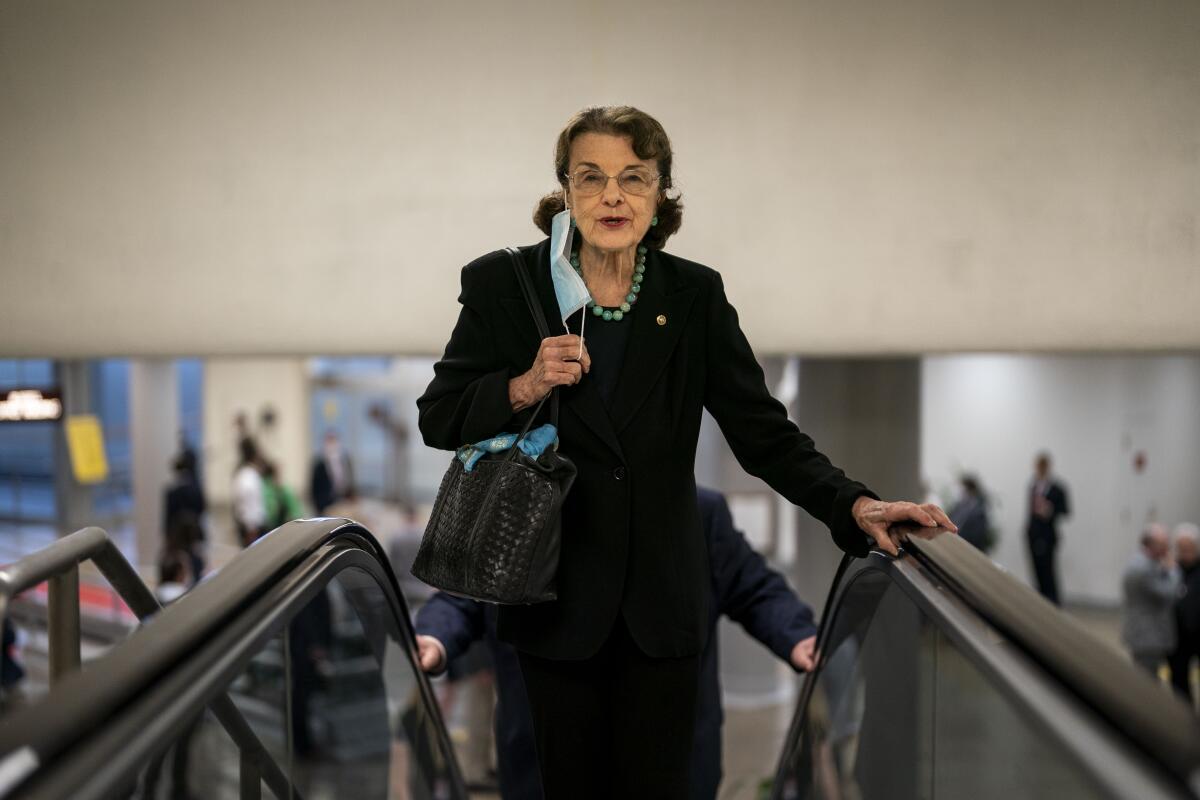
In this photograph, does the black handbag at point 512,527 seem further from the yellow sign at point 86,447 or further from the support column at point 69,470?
the support column at point 69,470

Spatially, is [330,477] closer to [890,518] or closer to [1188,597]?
[1188,597]

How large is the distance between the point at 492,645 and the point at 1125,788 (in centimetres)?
250

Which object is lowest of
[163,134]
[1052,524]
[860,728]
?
[1052,524]

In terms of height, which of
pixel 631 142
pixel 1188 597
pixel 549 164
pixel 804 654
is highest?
pixel 549 164

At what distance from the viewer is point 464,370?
223cm

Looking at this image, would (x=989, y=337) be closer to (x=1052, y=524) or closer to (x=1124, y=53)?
(x=1124, y=53)

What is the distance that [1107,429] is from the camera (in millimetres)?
13250

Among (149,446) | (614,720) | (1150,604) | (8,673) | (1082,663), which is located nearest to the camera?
(1082,663)

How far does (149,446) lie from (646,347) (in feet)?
43.2

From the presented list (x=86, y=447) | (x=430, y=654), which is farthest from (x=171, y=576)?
(x=86, y=447)

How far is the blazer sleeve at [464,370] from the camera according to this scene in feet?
7.21

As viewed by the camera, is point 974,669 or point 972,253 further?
point 972,253

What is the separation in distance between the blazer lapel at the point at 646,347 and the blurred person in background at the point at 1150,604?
8704 mm

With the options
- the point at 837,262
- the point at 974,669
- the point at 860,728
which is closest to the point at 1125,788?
the point at 974,669
